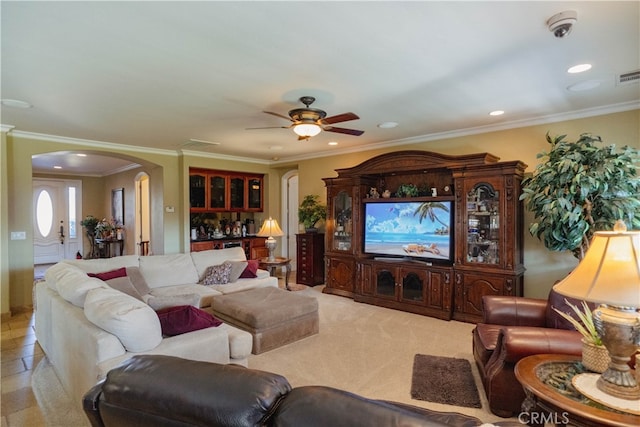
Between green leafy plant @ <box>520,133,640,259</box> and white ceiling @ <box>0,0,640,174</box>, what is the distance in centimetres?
65

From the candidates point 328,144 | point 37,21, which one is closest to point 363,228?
point 328,144

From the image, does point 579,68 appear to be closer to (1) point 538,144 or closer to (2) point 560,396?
(1) point 538,144

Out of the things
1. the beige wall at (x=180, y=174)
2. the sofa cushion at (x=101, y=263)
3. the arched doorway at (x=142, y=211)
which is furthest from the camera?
the arched doorway at (x=142, y=211)

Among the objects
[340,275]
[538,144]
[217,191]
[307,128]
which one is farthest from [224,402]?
[217,191]

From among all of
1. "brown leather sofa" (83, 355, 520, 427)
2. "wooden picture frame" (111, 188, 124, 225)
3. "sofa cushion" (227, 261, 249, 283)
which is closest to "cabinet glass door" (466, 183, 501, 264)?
"sofa cushion" (227, 261, 249, 283)

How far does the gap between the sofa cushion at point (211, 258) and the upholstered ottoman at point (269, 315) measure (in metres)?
0.99

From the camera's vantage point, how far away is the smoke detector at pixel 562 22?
1.99m

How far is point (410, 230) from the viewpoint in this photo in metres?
4.91

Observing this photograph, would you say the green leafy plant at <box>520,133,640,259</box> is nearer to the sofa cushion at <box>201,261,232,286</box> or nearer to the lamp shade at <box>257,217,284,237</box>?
the lamp shade at <box>257,217,284,237</box>

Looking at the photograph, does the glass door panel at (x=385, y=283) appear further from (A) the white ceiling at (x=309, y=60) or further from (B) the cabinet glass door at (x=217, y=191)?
(B) the cabinet glass door at (x=217, y=191)

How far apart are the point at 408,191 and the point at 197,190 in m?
4.24

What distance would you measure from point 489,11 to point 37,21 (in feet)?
8.91

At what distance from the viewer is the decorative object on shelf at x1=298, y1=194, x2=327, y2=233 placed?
650 centimetres
